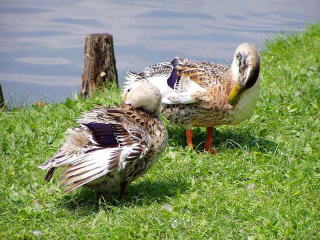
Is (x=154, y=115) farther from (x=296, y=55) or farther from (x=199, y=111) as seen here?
(x=296, y=55)

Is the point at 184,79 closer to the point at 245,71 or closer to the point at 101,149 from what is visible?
the point at 245,71

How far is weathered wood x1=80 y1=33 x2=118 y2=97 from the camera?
9414 millimetres

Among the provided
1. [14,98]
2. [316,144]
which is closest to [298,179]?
[316,144]

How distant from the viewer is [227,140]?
7.02 m

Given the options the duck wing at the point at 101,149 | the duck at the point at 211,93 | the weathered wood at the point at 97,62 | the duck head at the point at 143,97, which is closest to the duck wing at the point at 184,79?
the duck at the point at 211,93

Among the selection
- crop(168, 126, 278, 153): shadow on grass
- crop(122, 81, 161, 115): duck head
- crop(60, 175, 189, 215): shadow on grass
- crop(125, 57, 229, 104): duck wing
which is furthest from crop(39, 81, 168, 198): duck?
crop(168, 126, 278, 153): shadow on grass

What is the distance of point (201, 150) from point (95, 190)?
1695 millimetres

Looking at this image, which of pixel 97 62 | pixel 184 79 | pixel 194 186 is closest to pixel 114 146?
pixel 194 186

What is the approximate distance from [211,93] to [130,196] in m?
1.55

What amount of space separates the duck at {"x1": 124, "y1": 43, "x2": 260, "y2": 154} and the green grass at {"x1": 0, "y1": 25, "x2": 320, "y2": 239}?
30 centimetres

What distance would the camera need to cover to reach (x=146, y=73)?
728cm

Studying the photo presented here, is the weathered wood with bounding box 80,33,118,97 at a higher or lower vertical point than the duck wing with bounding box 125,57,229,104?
lower

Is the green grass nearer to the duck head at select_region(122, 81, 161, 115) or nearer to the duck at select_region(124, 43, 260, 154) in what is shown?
the duck at select_region(124, 43, 260, 154)

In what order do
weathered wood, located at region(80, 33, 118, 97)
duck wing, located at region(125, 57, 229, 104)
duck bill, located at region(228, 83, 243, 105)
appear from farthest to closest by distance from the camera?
weathered wood, located at region(80, 33, 118, 97)
duck wing, located at region(125, 57, 229, 104)
duck bill, located at region(228, 83, 243, 105)
